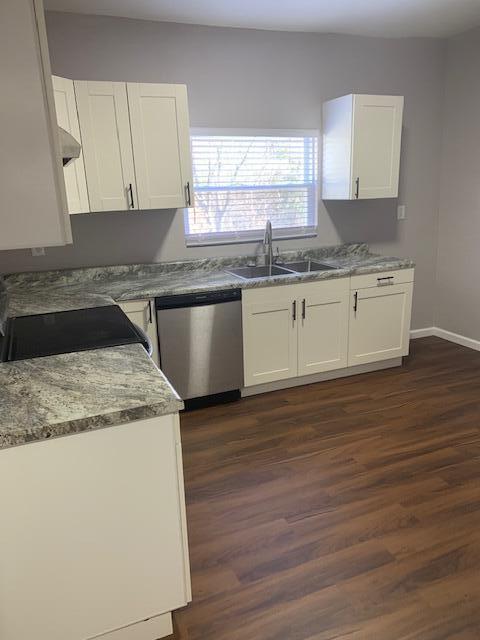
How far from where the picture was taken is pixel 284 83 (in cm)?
366

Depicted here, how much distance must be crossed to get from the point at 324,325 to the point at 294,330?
26 cm

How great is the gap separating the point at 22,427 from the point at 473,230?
4045 millimetres

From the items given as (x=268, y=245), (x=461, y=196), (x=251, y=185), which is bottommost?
(x=268, y=245)

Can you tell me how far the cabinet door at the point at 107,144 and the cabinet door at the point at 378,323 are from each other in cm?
181

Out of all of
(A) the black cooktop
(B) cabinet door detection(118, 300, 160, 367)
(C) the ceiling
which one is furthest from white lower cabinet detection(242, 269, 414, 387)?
(C) the ceiling

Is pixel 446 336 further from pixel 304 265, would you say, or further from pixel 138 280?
pixel 138 280

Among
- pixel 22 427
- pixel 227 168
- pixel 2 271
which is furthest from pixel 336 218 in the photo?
pixel 22 427

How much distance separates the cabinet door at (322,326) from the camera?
136 inches

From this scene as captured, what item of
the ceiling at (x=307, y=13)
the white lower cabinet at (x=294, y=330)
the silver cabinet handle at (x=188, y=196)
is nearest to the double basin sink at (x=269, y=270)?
the white lower cabinet at (x=294, y=330)

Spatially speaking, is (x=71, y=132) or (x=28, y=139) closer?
(x=28, y=139)

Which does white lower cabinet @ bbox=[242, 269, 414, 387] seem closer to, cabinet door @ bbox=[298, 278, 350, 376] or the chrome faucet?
cabinet door @ bbox=[298, 278, 350, 376]

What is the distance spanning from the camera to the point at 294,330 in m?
3.44

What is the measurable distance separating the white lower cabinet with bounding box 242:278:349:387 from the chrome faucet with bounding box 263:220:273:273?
48 cm

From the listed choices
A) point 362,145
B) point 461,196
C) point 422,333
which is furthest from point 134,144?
point 422,333
